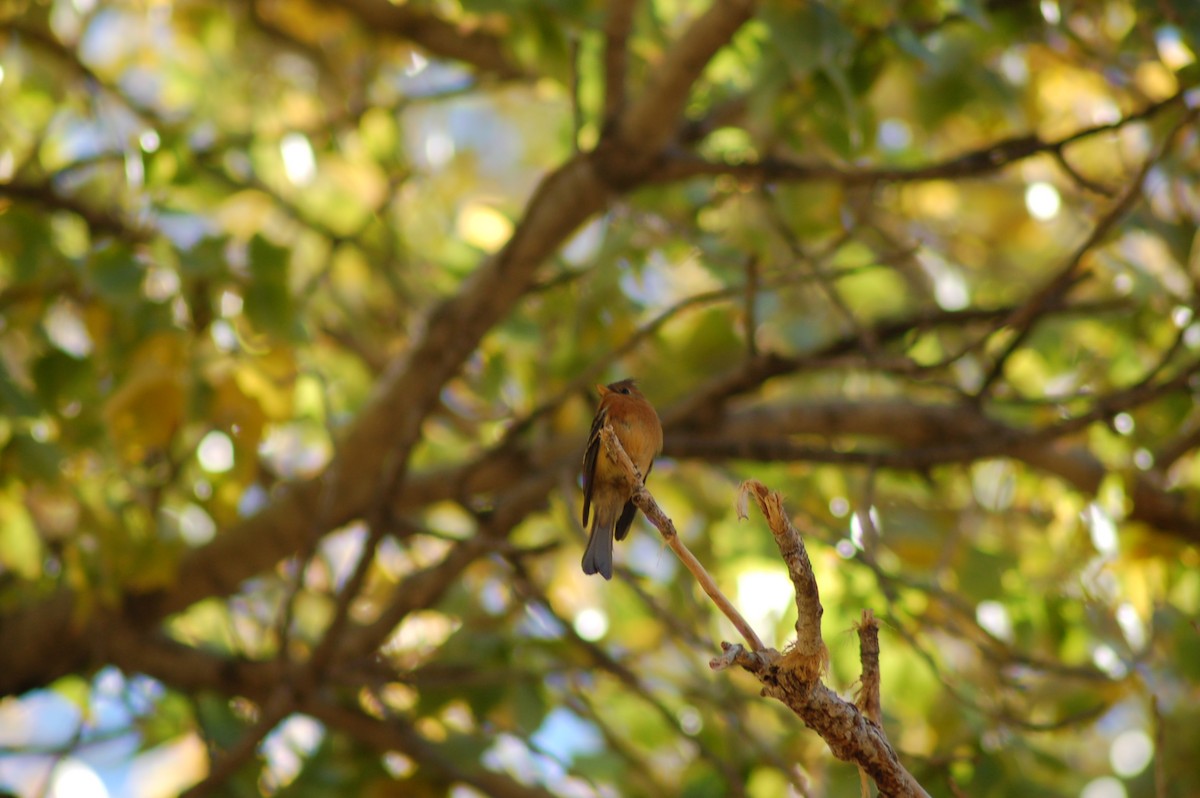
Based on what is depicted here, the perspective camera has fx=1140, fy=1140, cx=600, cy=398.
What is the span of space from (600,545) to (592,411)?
5.41 ft

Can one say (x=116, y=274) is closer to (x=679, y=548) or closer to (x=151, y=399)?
(x=151, y=399)

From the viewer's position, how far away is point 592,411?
4.61 meters

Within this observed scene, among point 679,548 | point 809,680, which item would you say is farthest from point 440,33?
point 809,680

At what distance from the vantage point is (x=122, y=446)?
3.89 meters

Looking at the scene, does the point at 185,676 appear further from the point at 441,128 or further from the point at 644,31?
the point at 441,128

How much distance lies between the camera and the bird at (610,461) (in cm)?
302

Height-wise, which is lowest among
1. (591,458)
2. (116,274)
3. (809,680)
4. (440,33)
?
(116,274)

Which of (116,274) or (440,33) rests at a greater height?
(440,33)

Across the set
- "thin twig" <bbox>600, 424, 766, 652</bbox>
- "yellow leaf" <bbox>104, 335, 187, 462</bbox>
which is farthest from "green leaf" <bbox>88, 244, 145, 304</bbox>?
"thin twig" <bbox>600, 424, 766, 652</bbox>

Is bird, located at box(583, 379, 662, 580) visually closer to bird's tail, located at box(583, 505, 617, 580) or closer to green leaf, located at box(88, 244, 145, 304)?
bird's tail, located at box(583, 505, 617, 580)

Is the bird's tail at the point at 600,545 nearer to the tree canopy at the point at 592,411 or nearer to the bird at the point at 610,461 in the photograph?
the bird at the point at 610,461

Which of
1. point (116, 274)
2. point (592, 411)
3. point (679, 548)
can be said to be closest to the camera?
point (679, 548)

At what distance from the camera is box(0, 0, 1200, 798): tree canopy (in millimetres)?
3855

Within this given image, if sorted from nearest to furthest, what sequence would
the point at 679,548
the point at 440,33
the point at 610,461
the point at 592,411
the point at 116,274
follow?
the point at 679,548 → the point at 610,461 → the point at 116,274 → the point at 592,411 → the point at 440,33
